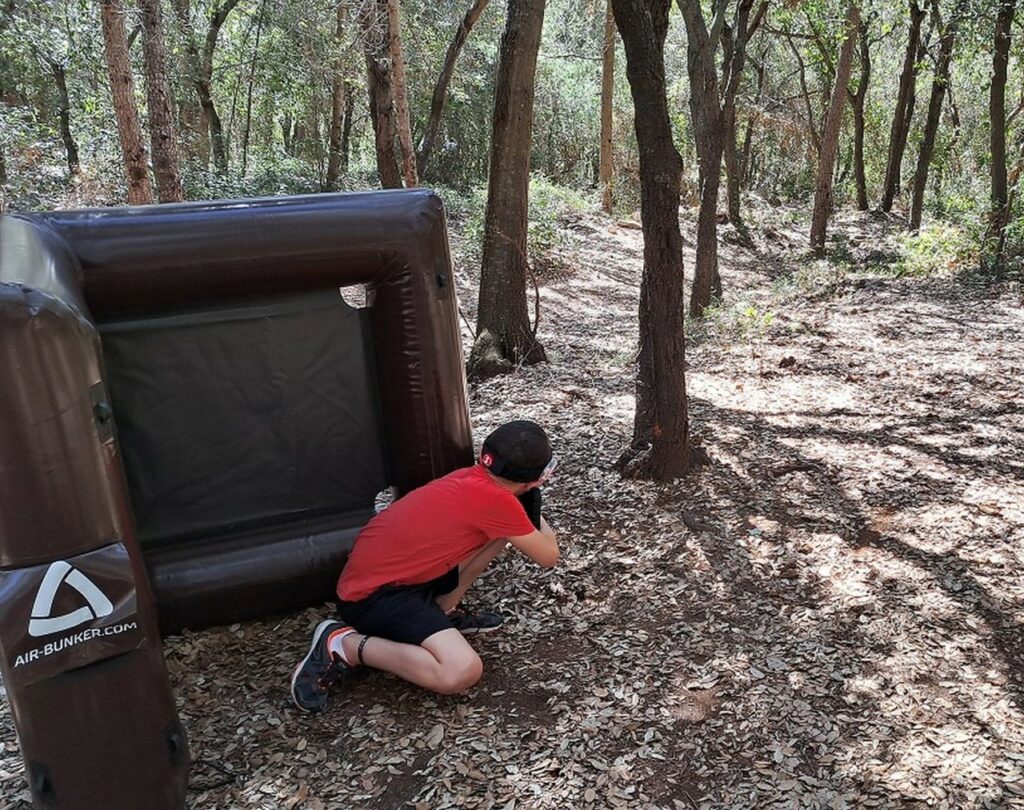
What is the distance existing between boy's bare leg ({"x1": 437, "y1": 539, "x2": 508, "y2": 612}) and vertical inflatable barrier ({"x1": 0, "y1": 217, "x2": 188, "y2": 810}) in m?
1.15

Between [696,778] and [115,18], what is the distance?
331 inches

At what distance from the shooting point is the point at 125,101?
8.17 metres

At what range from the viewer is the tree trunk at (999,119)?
1073 centimetres

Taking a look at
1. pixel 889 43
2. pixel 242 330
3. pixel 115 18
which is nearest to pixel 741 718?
pixel 242 330

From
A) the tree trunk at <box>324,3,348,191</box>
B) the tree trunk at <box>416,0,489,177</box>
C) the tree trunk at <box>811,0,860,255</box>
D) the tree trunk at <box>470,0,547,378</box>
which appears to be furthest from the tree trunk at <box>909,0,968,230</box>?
the tree trunk at <box>324,3,348,191</box>

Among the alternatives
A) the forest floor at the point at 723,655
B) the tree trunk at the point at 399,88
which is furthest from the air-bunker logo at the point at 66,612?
the tree trunk at the point at 399,88

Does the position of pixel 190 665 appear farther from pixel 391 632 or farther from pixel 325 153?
pixel 325 153

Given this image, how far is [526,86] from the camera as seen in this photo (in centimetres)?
712

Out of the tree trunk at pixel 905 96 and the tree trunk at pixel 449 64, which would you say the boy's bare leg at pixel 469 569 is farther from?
the tree trunk at pixel 905 96

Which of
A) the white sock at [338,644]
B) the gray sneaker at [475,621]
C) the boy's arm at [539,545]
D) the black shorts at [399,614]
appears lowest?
the gray sneaker at [475,621]

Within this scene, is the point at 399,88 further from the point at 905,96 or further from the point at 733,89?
the point at 905,96

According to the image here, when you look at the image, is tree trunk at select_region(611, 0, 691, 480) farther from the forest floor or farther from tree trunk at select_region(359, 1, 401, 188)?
tree trunk at select_region(359, 1, 401, 188)

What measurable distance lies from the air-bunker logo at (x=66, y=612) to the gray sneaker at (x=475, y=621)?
54.4 inches

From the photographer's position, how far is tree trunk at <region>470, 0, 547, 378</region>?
6.99 meters
